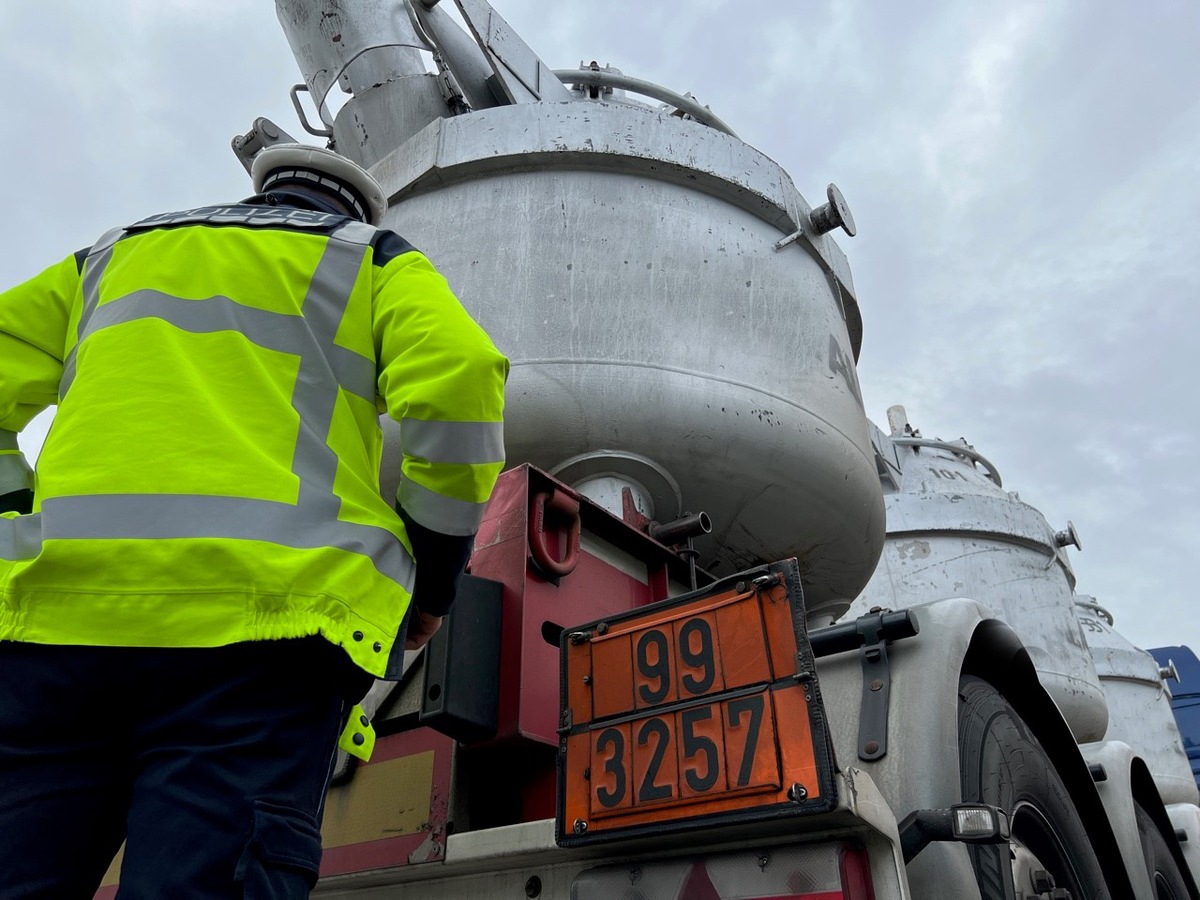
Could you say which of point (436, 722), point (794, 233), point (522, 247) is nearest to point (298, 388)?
point (436, 722)

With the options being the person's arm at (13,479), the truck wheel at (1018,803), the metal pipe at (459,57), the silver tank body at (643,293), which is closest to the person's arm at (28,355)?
the person's arm at (13,479)

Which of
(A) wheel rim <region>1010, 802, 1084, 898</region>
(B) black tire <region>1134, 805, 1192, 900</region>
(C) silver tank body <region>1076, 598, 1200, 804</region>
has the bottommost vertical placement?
(A) wheel rim <region>1010, 802, 1084, 898</region>

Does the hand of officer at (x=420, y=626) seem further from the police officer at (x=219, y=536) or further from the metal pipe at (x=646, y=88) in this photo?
the metal pipe at (x=646, y=88)

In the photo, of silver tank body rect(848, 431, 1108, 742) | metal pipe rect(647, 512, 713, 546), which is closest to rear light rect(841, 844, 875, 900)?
metal pipe rect(647, 512, 713, 546)

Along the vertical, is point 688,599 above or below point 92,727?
above

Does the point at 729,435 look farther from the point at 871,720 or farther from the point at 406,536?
the point at 406,536

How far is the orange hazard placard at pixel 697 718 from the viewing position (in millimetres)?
1308

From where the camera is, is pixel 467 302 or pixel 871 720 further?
pixel 467 302

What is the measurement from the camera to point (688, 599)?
1.57 m

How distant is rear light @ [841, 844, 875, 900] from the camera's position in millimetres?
1246

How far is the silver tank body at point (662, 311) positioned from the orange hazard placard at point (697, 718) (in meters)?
1.20

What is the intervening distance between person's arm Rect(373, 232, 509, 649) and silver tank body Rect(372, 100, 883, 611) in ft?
4.64

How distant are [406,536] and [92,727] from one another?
390 mm

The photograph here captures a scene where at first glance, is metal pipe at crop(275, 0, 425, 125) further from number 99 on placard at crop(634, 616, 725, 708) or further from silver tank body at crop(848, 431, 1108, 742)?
silver tank body at crop(848, 431, 1108, 742)
